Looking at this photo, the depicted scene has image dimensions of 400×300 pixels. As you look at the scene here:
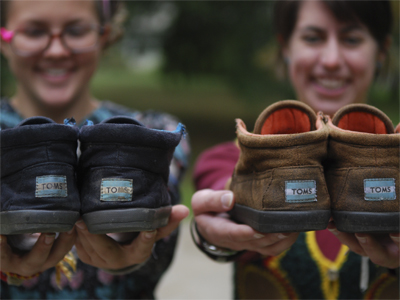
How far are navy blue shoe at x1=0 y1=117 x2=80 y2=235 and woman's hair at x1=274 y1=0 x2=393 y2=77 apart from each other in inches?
48.0

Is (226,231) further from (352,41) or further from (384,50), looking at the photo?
(384,50)

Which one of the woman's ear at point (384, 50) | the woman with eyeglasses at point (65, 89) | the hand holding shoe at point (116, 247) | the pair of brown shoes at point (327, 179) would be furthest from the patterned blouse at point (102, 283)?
the woman's ear at point (384, 50)

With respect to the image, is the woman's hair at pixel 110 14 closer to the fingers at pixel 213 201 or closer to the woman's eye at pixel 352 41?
the fingers at pixel 213 201

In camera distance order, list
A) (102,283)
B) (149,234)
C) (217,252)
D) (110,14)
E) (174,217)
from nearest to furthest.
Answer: (149,234)
(174,217)
(217,252)
(102,283)
(110,14)

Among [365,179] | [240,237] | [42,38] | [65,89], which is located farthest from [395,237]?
[42,38]

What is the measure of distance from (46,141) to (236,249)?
74 cm

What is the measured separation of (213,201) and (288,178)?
334 millimetres

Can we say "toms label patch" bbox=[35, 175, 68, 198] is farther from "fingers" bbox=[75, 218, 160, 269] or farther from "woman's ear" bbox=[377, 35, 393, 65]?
"woman's ear" bbox=[377, 35, 393, 65]

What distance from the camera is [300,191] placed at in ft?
3.96

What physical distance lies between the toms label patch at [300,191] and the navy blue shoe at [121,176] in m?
0.39

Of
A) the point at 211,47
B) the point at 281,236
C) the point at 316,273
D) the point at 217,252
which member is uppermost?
the point at 281,236

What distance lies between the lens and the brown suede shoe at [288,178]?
119cm

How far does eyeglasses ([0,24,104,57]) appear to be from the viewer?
1.67 m

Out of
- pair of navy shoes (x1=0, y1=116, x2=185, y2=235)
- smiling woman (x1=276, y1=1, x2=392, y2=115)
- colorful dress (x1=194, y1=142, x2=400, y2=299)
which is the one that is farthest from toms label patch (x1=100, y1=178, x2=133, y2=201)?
smiling woman (x1=276, y1=1, x2=392, y2=115)
